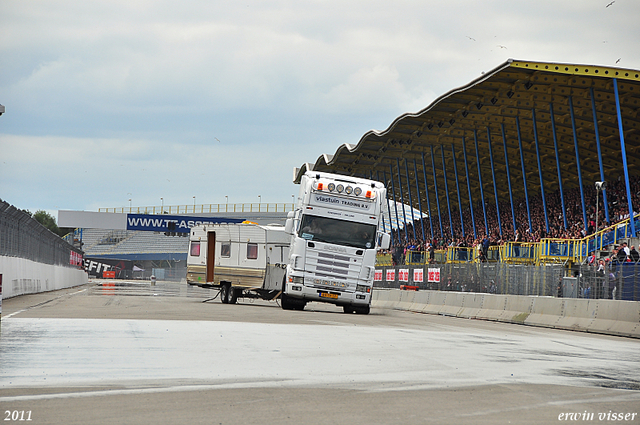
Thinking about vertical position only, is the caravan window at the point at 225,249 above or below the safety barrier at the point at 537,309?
above

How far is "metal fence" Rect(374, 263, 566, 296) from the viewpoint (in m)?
24.7

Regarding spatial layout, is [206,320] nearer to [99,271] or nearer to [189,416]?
[189,416]

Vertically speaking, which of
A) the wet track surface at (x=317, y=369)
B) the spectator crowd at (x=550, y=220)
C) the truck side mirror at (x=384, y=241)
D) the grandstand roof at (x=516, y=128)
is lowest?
the wet track surface at (x=317, y=369)

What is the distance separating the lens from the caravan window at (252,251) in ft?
103

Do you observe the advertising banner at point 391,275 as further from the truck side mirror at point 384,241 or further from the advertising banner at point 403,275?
the truck side mirror at point 384,241

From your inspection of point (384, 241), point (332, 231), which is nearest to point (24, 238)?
point (332, 231)

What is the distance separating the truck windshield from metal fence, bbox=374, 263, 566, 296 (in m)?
5.46

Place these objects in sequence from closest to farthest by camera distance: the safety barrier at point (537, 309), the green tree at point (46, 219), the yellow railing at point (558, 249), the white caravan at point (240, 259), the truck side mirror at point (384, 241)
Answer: the safety barrier at point (537, 309), the truck side mirror at point (384, 241), the yellow railing at point (558, 249), the white caravan at point (240, 259), the green tree at point (46, 219)

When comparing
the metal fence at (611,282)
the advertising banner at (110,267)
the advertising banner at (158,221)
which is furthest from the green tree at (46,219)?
the metal fence at (611,282)

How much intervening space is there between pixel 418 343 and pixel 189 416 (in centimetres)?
766

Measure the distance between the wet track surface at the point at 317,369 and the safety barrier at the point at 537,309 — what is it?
3952 millimetres

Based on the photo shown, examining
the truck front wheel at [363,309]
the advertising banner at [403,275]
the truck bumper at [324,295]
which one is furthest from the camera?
the advertising banner at [403,275]

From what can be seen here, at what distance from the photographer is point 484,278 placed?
29.2 metres

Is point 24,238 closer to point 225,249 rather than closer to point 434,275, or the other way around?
point 225,249
